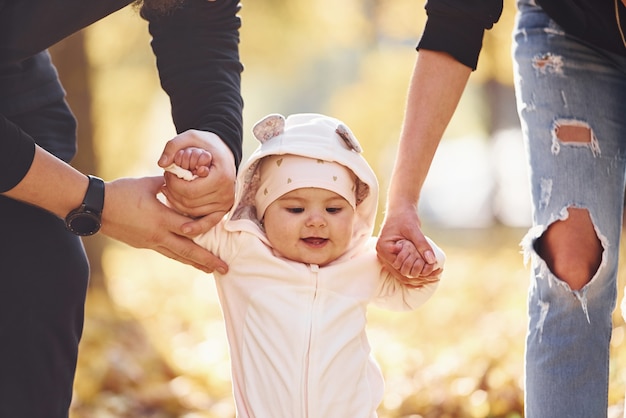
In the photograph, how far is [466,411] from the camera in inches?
169

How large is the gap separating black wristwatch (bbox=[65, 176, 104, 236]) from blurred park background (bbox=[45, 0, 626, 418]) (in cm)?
236

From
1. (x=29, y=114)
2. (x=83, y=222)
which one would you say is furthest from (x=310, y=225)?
(x=29, y=114)

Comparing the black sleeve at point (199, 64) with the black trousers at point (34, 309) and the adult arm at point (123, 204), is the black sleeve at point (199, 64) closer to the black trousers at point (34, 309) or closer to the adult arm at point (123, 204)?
the adult arm at point (123, 204)

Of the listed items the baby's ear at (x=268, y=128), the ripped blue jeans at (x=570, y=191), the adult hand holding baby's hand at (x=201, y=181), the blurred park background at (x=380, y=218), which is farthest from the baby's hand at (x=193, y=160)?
the blurred park background at (x=380, y=218)

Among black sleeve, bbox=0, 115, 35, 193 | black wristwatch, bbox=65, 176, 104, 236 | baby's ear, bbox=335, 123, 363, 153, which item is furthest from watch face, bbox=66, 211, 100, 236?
baby's ear, bbox=335, 123, 363, 153

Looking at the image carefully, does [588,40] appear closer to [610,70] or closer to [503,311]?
[610,70]

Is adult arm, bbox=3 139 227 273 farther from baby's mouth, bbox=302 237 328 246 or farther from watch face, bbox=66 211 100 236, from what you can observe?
baby's mouth, bbox=302 237 328 246

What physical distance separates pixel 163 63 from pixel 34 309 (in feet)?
2.66

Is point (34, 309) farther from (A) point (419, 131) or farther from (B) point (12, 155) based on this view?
(A) point (419, 131)

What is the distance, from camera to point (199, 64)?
2.63 metres

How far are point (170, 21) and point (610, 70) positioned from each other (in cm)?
128

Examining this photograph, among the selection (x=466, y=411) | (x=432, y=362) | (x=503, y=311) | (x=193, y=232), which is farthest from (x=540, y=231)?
(x=503, y=311)

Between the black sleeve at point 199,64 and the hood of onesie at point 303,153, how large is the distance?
0.08 metres

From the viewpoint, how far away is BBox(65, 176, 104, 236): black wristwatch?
2.31m
